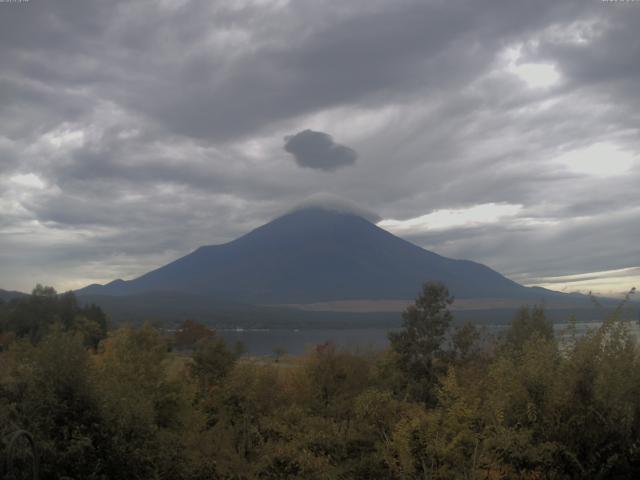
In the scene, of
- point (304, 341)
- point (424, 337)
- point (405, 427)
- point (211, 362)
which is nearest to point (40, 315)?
point (211, 362)

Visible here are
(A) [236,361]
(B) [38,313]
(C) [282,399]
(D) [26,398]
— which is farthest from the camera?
(B) [38,313]

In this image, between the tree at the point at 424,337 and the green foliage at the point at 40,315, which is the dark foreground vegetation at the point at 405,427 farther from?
the green foliage at the point at 40,315

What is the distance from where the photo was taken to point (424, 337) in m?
29.5

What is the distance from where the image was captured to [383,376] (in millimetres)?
29578

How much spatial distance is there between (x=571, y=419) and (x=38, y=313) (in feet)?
207

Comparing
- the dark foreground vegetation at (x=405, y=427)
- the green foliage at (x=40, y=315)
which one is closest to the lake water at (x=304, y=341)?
the dark foreground vegetation at (x=405, y=427)

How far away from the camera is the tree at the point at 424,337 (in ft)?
94.3

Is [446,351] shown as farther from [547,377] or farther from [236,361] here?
[547,377]

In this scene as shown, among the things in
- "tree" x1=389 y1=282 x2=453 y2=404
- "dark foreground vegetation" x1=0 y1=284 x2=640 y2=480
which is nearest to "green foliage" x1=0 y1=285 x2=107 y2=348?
"tree" x1=389 y1=282 x2=453 y2=404

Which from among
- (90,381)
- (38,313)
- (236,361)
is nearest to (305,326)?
(38,313)

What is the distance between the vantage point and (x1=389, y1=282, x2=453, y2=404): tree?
28.7 meters

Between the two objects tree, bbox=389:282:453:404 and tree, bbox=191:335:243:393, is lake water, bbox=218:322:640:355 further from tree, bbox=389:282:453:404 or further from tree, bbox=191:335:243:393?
tree, bbox=191:335:243:393

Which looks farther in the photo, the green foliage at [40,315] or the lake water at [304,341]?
the green foliage at [40,315]

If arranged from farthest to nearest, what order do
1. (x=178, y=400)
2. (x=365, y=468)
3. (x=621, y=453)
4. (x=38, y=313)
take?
(x=38, y=313) → (x=178, y=400) → (x=365, y=468) → (x=621, y=453)
